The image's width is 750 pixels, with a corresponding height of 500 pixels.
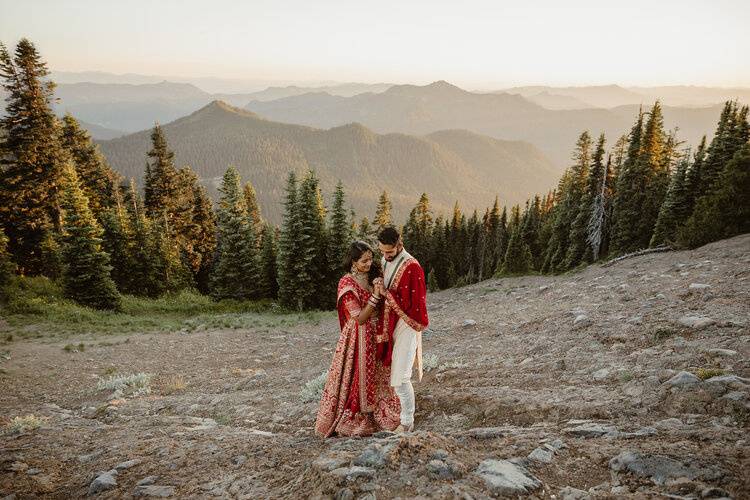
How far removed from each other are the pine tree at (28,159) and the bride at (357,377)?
29824 mm

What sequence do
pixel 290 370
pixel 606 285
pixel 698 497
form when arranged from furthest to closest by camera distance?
pixel 606 285 → pixel 290 370 → pixel 698 497

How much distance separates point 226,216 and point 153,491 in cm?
2991

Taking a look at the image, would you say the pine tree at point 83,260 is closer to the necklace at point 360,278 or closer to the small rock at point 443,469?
the necklace at point 360,278

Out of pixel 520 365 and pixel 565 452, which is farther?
pixel 520 365

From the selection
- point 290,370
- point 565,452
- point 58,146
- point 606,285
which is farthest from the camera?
point 58,146

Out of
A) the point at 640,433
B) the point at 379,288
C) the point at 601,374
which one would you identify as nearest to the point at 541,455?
the point at 640,433

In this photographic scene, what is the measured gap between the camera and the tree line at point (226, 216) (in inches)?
933

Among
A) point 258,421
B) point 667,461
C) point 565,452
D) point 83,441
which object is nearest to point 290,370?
point 258,421

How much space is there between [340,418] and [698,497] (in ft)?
14.2

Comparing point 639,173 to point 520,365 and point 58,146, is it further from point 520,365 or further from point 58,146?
point 58,146

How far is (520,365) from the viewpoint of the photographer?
26.3 ft

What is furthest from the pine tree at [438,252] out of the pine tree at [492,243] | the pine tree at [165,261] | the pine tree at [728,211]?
the pine tree at [728,211]

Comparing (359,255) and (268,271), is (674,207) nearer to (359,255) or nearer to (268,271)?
(359,255)

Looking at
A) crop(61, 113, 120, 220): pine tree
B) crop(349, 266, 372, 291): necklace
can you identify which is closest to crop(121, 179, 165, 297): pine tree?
crop(61, 113, 120, 220): pine tree
